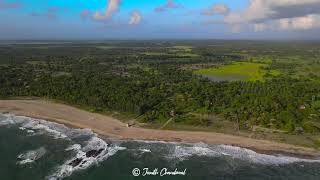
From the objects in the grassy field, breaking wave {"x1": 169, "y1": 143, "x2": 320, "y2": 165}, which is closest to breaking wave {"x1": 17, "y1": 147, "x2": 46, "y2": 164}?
breaking wave {"x1": 169, "y1": 143, "x2": 320, "y2": 165}

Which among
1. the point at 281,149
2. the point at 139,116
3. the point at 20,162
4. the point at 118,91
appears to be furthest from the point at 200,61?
the point at 20,162

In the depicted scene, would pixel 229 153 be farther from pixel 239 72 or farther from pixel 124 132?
pixel 239 72

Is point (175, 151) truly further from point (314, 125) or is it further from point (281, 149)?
point (314, 125)

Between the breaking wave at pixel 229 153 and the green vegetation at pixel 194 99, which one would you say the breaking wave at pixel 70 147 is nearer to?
the breaking wave at pixel 229 153

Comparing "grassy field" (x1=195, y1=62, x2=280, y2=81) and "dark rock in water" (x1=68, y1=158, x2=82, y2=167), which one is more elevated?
"grassy field" (x1=195, y1=62, x2=280, y2=81)

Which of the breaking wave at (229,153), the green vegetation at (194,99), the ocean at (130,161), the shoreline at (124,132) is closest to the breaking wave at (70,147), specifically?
the ocean at (130,161)

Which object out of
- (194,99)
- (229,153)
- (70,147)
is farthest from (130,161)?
(194,99)

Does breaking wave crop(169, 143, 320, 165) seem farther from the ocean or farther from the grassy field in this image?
the grassy field
